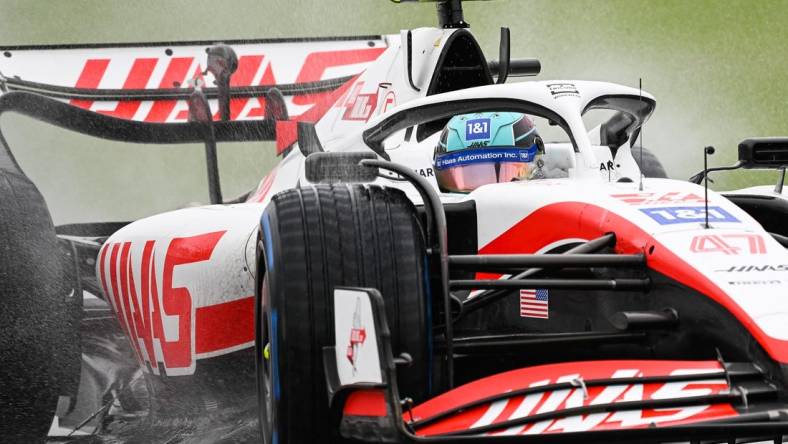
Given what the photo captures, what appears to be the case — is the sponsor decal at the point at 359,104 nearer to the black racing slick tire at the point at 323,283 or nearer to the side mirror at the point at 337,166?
the side mirror at the point at 337,166

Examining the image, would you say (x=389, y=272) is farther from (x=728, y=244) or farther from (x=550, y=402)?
(x=728, y=244)

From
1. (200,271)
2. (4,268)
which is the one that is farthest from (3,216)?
(200,271)

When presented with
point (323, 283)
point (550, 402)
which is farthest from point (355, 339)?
point (550, 402)

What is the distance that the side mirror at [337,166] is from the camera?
3797 mm

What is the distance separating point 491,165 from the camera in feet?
14.9

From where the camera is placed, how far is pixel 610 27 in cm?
1385

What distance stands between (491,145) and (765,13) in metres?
10.7

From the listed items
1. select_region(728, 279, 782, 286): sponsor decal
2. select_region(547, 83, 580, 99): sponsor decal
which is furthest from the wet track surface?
select_region(728, 279, 782, 286): sponsor decal

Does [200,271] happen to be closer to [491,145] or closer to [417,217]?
[491,145]

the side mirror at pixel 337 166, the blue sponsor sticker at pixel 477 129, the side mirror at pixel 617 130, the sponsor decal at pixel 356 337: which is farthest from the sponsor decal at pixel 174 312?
the sponsor decal at pixel 356 337

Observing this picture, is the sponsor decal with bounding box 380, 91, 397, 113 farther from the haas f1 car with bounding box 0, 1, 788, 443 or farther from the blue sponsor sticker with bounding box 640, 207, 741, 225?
the blue sponsor sticker with bounding box 640, 207, 741, 225

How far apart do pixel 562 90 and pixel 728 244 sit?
1.23m

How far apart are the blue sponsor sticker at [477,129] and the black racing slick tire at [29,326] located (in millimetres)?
2073

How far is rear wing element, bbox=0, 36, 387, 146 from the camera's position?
6.42 meters
